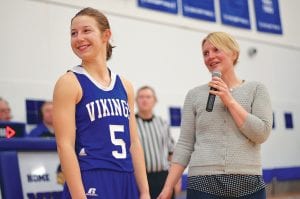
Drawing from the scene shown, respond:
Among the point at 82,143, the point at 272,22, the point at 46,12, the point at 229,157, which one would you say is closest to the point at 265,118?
the point at 229,157

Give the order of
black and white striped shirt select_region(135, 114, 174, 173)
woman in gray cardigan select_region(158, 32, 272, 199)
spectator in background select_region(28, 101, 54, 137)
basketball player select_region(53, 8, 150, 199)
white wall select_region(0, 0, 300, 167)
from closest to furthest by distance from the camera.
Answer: basketball player select_region(53, 8, 150, 199) < woman in gray cardigan select_region(158, 32, 272, 199) < black and white striped shirt select_region(135, 114, 174, 173) < spectator in background select_region(28, 101, 54, 137) < white wall select_region(0, 0, 300, 167)

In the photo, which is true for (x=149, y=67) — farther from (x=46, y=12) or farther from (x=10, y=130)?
(x=10, y=130)

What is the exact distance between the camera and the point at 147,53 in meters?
6.86

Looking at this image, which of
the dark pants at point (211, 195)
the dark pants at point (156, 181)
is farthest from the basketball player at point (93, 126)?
the dark pants at point (156, 181)

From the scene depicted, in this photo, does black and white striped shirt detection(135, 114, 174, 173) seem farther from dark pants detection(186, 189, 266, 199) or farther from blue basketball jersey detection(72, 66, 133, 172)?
blue basketball jersey detection(72, 66, 133, 172)

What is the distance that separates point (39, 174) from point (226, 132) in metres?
1.81

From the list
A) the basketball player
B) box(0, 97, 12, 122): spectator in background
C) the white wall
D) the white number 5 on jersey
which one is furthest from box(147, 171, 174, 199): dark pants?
the white number 5 on jersey

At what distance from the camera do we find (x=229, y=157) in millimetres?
1935

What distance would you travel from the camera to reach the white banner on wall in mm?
3208

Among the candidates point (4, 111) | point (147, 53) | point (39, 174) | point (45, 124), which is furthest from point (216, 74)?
point (147, 53)

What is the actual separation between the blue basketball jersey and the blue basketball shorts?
0.8 inches

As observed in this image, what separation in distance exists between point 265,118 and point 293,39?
24.6 ft

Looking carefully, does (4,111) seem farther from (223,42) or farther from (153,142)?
(223,42)

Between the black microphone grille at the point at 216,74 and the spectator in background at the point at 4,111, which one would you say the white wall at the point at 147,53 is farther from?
the black microphone grille at the point at 216,74
